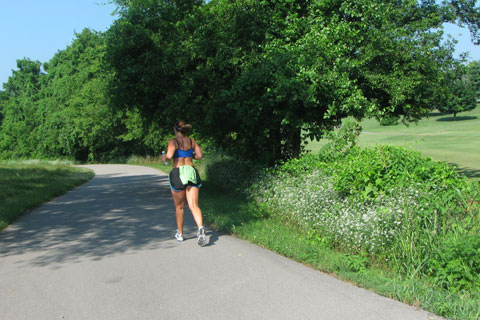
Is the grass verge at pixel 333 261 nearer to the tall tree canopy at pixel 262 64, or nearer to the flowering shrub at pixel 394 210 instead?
the flowering shrub at pixel 394 210

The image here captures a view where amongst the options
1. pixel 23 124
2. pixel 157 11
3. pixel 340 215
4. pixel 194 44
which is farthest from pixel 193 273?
pixel 23 124

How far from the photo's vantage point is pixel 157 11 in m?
12.5

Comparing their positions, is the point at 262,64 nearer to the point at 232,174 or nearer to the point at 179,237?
the point at 232,174

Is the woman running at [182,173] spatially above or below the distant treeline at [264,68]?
below

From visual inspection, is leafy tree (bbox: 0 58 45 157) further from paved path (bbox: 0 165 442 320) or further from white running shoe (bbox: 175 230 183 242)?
white running shoe (bbox: 175 230 183 242)

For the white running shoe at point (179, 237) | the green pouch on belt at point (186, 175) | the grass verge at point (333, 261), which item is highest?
the green pouch on belt at point (186, 175)

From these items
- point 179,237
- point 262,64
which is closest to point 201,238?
point 179,237

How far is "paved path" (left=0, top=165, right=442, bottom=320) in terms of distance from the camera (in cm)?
436

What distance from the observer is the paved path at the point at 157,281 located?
4.36m

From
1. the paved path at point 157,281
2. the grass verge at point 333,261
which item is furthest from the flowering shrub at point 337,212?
the paved path at point 157,281

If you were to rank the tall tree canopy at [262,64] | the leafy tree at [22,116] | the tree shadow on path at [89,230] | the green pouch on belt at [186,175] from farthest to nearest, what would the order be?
the leafy tree at [22,116] → the tall tree canopy at [262,64] → the green pouch on belt at [186,175] → the tree shadow on path at [89,230]

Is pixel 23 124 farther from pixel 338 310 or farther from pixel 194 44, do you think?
pixel 338 310

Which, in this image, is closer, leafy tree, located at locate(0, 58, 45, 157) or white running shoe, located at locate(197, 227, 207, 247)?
white running shoe, located at locate(197, 227, 207, 247)

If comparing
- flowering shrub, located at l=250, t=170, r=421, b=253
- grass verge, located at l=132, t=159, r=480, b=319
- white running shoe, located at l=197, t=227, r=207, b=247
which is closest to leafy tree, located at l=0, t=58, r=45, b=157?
grass verge, located at l=132, t=159, r=480, b=319
